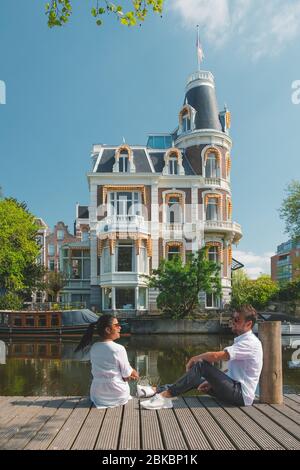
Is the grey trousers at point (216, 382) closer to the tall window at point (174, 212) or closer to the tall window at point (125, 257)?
the tall window at point (125, 257)

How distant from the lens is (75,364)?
44.3 ft

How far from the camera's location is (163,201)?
30797mm

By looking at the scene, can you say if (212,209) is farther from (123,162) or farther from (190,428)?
(190,428)

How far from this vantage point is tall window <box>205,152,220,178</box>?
31953 mm

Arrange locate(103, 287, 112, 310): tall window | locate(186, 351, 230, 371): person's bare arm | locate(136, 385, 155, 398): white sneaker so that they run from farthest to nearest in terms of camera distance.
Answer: locate(103, 287, 112, 310): tall window < locate(136, 385, 155, 398): white sneaker < locate(186, 351, 230, 371): person's bare arm

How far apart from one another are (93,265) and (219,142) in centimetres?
1341

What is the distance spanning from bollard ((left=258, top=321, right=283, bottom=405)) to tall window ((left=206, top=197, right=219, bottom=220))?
86.8ft

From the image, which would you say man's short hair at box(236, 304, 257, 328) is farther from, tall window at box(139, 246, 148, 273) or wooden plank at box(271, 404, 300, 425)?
tall window at box(139, 246, 148, 273)

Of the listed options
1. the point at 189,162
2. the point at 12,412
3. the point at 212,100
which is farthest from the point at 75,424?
the point at 212,100

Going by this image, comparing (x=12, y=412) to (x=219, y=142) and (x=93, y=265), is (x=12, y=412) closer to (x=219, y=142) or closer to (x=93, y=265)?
(x=93, y=265)

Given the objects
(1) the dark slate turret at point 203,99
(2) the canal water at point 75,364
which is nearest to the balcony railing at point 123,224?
(2) the canal water at point 75,364

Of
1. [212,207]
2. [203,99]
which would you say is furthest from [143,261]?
[203,99]

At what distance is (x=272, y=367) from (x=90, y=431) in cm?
238

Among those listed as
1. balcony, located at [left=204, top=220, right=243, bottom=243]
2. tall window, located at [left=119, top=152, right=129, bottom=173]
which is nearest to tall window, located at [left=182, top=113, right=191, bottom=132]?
tall window, located at [left=119, top=152, right=129, bottom=173]
